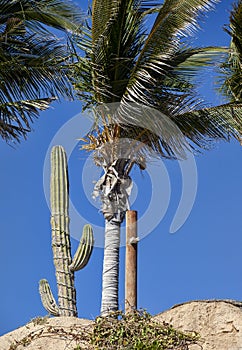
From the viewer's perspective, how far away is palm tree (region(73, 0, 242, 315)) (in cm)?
1079

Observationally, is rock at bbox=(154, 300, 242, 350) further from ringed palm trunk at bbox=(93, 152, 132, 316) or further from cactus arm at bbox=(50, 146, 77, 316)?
cactus arm at bbox=(50, 146, 77, 316)

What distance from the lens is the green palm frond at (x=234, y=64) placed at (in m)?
10.8

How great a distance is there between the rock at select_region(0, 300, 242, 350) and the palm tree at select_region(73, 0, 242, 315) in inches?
104

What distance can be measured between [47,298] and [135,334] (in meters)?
5.23

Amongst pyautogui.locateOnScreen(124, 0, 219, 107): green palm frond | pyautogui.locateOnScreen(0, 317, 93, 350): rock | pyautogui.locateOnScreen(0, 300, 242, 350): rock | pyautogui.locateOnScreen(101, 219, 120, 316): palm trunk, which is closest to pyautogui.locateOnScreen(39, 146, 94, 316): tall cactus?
pyautogui.locateOnScreen(101, 219, 120, 316): palm trunk

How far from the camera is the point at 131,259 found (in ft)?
33.7

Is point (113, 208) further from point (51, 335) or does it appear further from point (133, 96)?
point (51, 335)

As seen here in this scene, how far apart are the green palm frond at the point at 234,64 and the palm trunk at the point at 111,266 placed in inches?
136

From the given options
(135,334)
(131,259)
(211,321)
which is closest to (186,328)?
(211,321)

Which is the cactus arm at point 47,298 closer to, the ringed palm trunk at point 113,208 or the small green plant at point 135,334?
the ringed palm trunk at point 113,208

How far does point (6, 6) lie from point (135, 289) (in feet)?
21.0

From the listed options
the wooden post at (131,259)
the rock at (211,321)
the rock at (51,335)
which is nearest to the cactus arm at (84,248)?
the wooden post at (131,259)

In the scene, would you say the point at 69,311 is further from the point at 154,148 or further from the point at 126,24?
the point at 126,24

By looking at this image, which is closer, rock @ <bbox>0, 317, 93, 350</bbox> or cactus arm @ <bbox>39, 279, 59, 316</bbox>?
rock @ <bbox>0, 317, 93, 350</bbox>
